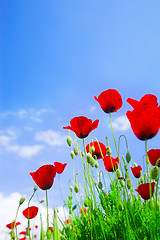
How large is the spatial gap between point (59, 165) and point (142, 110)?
1205 mm

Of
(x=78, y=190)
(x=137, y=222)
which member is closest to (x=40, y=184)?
(x=78, y=190)

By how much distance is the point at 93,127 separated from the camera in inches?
66.1

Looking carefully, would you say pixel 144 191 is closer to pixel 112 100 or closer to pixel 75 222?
pixel 112 100

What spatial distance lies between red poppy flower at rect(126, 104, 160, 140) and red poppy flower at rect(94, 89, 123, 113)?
611 millimetres

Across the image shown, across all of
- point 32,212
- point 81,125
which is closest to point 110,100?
point 81,125

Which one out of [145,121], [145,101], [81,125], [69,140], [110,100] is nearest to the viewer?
[145,121]

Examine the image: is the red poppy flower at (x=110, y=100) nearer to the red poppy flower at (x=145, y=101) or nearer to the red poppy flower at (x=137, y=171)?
the red poppy flower at (x=145, y=101)

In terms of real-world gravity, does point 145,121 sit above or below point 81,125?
below

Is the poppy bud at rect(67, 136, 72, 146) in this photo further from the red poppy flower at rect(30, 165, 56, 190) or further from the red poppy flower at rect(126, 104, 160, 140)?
the red poppy flower at rect(126, 104, 160, 140)

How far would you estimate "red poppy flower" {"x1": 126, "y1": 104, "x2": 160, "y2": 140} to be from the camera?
1.14m

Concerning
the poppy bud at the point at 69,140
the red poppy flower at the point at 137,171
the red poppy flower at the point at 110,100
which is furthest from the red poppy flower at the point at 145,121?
the red poppy flower at the point at 137,171

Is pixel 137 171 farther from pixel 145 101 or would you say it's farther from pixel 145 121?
pixel 145 121

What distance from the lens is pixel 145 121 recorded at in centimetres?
116

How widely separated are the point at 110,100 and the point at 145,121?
635mm
